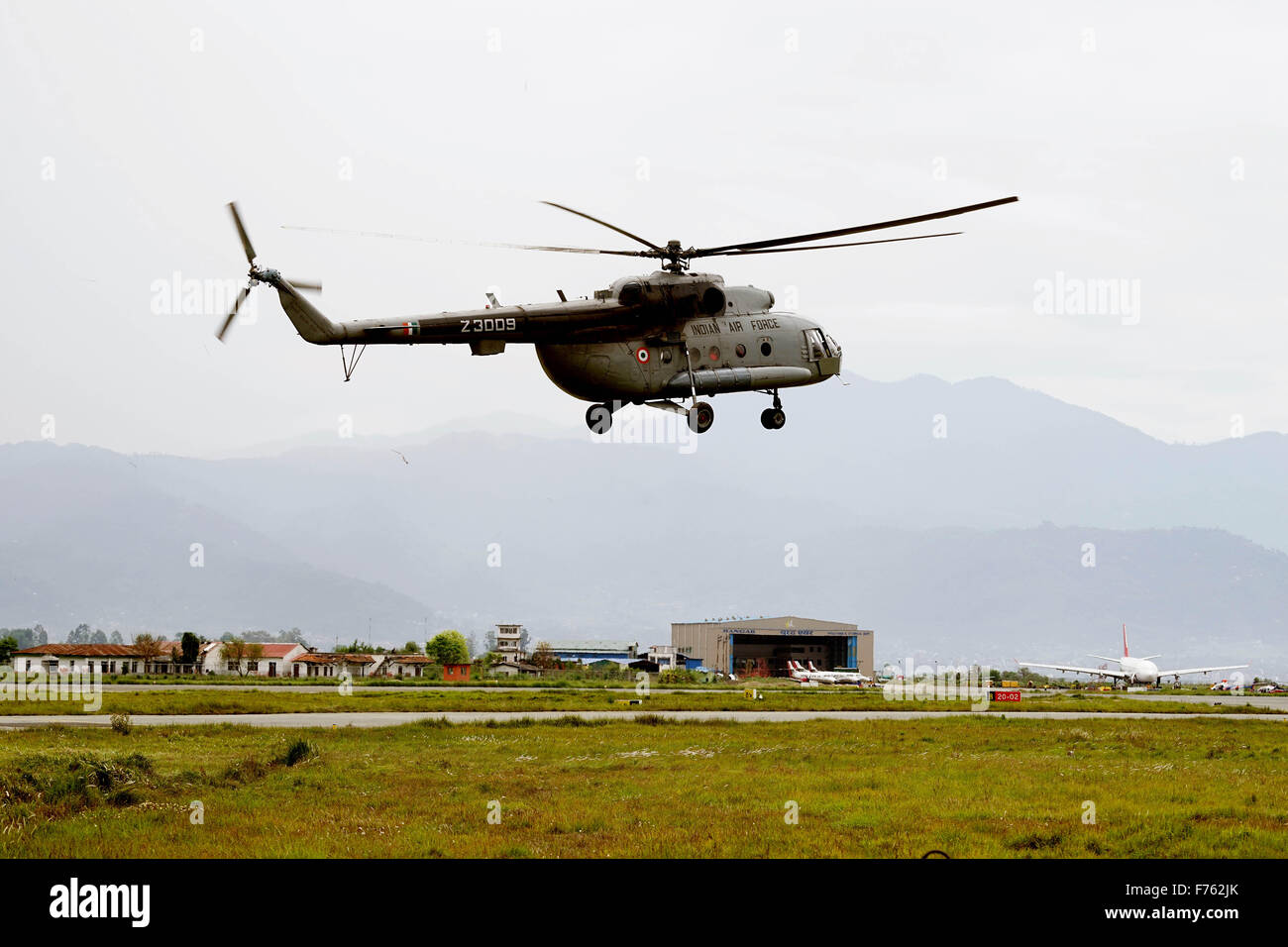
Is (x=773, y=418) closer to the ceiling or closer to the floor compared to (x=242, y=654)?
closer to the ceiling

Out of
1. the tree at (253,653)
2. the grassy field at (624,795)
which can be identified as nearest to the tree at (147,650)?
the tree at (253,653)

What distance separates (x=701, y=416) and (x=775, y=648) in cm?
17387

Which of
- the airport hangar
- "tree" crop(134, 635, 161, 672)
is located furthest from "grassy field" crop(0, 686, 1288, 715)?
the airport hangar

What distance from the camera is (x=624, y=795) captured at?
2923 cm

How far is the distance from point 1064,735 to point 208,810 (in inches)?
1339

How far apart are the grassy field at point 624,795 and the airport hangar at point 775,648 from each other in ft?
460

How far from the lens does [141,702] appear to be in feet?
202

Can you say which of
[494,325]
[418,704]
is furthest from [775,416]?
[418,704]

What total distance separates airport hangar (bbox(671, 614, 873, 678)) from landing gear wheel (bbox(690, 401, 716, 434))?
16374cm

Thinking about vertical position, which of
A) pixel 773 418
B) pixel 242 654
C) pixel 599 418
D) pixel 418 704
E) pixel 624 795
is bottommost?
pixel 242 654

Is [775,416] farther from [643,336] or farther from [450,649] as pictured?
[450,649]

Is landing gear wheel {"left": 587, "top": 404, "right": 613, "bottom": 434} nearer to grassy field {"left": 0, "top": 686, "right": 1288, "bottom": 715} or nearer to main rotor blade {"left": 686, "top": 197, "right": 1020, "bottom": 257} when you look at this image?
main rotor blade {"left": 686, "top": 197, "right": 1020, "bottom": 257}
